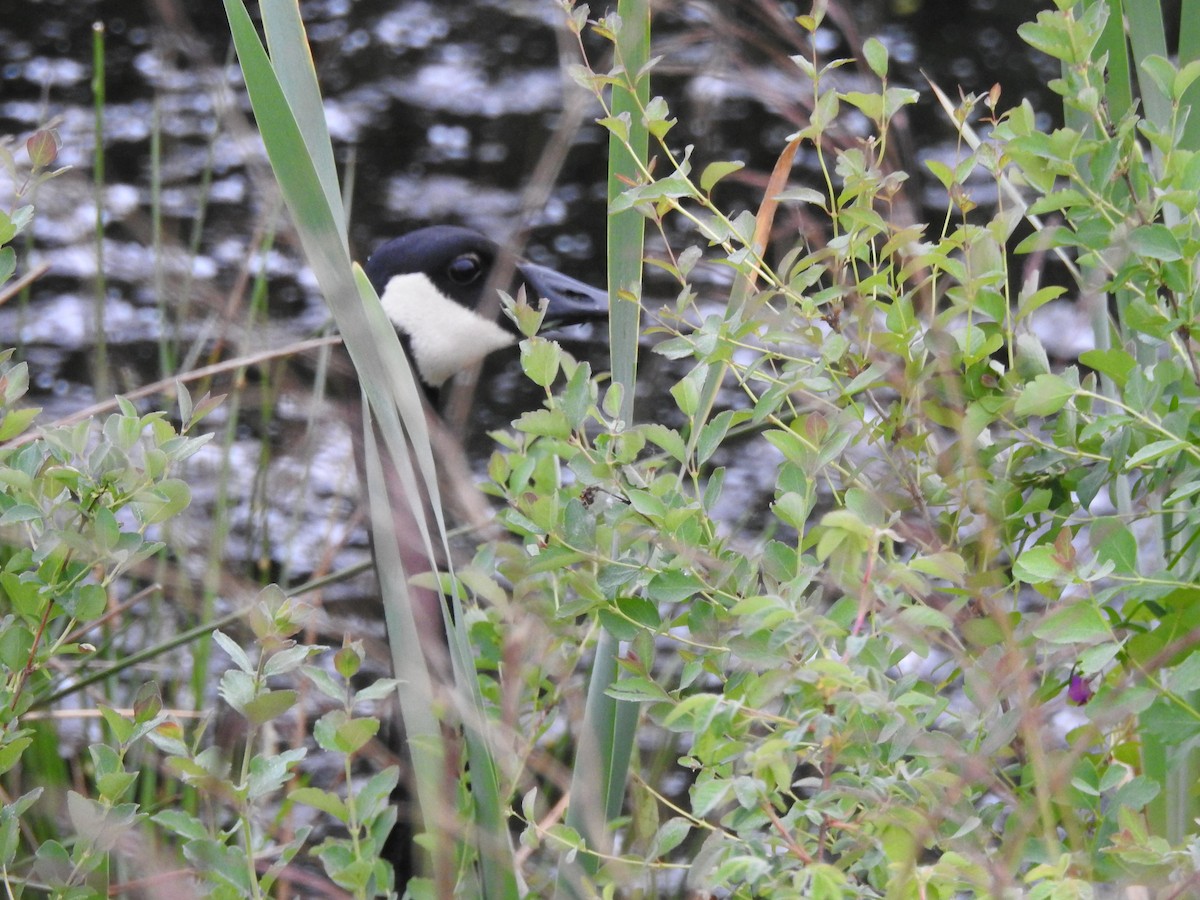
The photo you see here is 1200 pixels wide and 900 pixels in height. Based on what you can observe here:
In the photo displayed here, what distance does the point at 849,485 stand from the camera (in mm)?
1000

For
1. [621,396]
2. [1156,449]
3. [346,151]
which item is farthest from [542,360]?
[346,151]

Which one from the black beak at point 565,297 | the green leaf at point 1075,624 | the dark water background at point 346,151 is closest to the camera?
the green leaf at point 1075,624

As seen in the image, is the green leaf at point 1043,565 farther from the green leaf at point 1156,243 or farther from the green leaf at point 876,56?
the green leaf at point 876,56

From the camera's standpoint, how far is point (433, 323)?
198cm

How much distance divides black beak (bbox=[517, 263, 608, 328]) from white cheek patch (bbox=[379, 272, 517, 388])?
82 mm

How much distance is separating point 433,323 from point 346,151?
191cm

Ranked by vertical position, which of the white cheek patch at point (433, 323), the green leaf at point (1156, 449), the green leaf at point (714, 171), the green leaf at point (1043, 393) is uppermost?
the green leaf at point (714, 171)

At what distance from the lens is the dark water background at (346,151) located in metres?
2.79

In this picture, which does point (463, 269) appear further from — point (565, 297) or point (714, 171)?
point (714, 171)

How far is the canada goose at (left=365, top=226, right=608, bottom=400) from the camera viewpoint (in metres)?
1.98

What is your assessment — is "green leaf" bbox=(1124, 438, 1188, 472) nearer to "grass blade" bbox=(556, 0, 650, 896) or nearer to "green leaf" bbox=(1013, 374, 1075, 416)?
"green leaf" bbox=(1013, 374, 1075, 416)

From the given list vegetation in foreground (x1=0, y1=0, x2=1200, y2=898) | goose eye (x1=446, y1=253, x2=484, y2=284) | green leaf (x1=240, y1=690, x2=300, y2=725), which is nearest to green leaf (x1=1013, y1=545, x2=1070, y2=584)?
vegetation in foreground (x1=0, y1=0, x2=1200, y2=898)

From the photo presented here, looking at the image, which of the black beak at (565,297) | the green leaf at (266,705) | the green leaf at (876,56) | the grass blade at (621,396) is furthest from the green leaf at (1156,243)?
the black beak at (565,297)

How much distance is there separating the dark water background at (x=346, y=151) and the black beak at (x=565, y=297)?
0.51m
